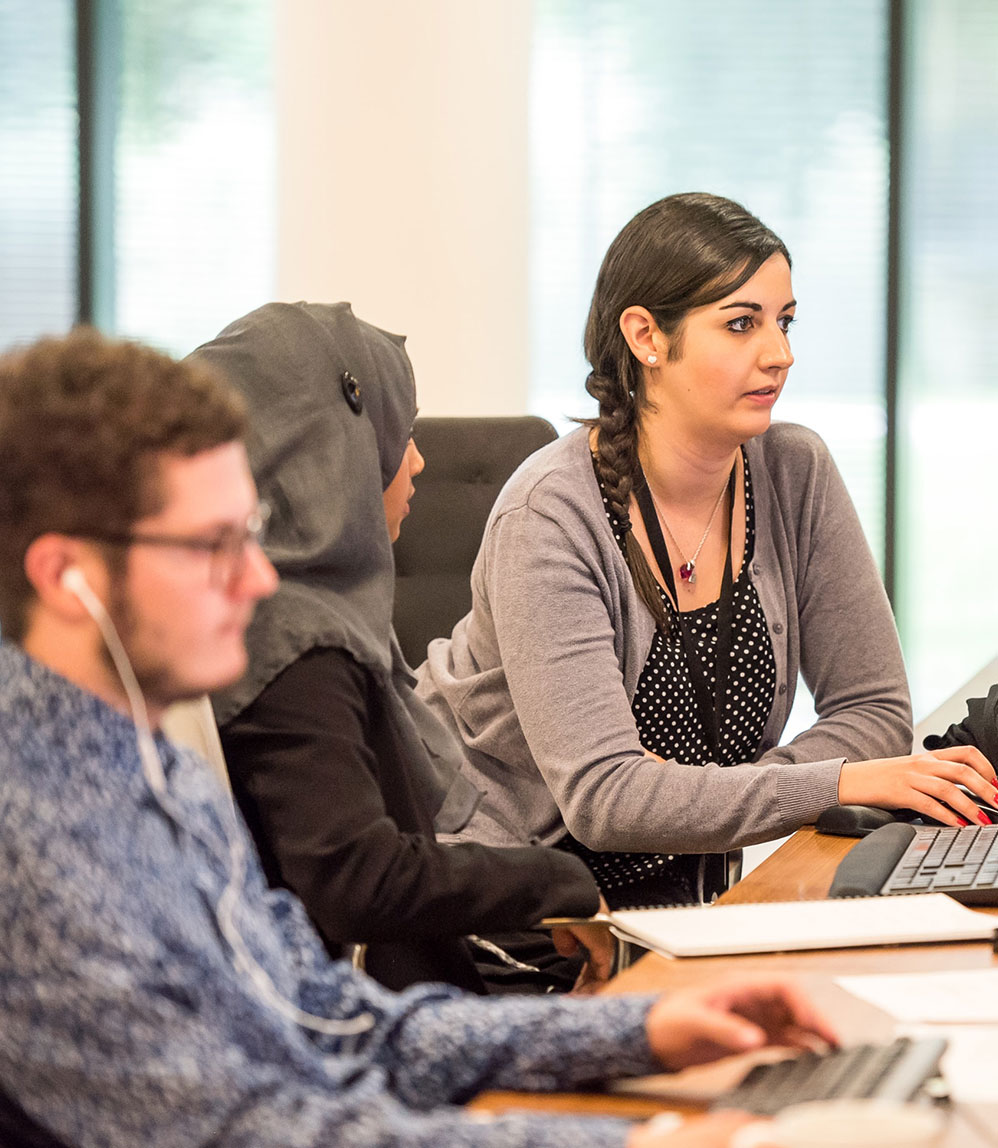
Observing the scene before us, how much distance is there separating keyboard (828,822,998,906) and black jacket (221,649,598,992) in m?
0.26

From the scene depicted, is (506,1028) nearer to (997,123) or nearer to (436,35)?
(436,35)

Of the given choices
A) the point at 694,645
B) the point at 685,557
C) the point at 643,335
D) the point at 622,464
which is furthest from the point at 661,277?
the point at 694,645

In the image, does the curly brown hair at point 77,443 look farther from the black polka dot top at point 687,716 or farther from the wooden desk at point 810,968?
the black polka dot top at point 687,716

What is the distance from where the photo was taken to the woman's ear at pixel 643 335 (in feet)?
6.44

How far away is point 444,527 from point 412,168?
1.44 metres

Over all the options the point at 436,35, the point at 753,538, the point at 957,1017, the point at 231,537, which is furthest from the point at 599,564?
the point at 436,35

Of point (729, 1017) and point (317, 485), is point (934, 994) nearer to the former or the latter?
point (729, 1017)

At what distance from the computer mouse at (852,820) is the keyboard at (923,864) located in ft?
0.24

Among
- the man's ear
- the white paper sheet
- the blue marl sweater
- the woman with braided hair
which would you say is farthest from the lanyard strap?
the man's ear

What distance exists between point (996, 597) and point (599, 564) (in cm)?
276

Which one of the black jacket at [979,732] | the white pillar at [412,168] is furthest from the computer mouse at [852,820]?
the white pillar at [412,168]

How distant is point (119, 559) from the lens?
742 millimetres

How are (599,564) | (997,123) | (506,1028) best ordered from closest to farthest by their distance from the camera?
(506,1028)
(599,564)
(997,123)

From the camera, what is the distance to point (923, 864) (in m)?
1.41
